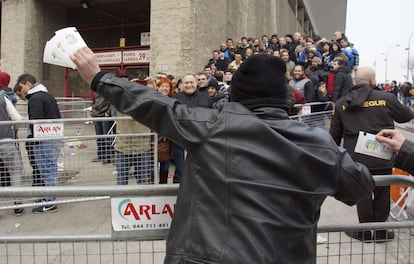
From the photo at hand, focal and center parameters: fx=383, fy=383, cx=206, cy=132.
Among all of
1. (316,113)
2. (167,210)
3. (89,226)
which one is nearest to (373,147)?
A: (167,210)

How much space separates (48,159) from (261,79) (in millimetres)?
Result: 4414

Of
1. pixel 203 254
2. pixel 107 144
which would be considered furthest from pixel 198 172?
pixel 107 144

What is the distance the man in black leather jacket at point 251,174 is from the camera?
1.46m

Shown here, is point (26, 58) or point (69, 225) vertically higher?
point (26, 58)

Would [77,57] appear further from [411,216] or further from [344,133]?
[411,216]

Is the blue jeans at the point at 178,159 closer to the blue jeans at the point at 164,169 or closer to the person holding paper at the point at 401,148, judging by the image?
the blue jeans at the point at 164,169

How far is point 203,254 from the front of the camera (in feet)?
4.79

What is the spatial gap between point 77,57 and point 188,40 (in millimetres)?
10919

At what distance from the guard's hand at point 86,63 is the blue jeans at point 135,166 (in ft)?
11.6

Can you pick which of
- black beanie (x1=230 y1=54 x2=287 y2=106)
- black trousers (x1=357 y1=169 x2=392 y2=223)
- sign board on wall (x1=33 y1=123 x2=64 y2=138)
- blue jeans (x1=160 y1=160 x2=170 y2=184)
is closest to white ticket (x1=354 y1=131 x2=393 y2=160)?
black beanie (x1=230 y1=54 x2=287 y2=106)

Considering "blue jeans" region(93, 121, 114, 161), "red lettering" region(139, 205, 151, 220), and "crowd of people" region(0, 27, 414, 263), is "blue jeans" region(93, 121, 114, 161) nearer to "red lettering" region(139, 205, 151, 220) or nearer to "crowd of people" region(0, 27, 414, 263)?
"red lettering" region(139, 205, 151, 220)

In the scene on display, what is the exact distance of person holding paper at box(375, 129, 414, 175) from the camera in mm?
1937

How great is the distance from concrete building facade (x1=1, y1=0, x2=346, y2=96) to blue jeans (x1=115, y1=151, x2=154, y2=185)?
24.4 feet

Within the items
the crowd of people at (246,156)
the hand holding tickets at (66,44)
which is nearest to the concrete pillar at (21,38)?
the hand holding tickets at (66,44)
